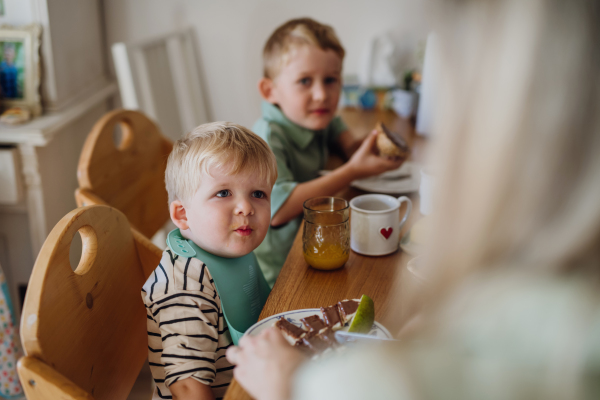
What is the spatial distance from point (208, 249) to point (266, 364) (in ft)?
1.13

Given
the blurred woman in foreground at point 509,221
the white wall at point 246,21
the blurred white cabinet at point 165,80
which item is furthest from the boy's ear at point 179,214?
the white wall at point 246,21

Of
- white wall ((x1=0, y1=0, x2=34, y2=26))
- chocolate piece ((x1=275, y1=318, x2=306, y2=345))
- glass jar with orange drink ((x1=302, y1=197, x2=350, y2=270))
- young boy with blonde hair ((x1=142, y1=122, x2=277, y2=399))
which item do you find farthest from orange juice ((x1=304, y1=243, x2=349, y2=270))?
white wall ((x1=0, y1=0, x2=34, y2=26))

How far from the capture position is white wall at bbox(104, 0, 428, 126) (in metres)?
2.22

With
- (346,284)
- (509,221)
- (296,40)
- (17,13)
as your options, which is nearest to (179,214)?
(346,284)

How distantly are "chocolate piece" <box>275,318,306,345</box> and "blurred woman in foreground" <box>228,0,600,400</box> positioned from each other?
179mm

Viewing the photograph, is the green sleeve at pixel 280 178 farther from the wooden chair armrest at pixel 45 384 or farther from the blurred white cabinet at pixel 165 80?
the blurred white cabinet at pixel 165 80

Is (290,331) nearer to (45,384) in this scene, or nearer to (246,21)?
(45,384)

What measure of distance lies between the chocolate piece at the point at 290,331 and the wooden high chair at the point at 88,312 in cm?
26

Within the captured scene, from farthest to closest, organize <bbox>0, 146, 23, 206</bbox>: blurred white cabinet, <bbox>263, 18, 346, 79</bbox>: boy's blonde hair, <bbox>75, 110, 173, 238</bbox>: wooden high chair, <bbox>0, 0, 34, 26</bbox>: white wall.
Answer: <bbox>0, 0, 34, 26</bbox>: white wall < <bbox>0, 146, 23, 206</bbox>: blurred white cabinet < <bbox>263, 18, 346, 79</bbox>: boy's blonde hair < <bbox>75, 110, 173, 238</bbox>: wooden high chair

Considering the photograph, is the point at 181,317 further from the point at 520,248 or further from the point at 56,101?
the point at 56,101

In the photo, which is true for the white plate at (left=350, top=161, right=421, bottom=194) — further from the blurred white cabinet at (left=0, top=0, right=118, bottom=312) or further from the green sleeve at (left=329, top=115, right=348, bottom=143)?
the blurred white cabinet at (left=0, top=0, right=118, bottom=312)

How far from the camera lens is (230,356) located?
0.61 metres

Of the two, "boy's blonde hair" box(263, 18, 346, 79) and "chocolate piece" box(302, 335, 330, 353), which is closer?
"chocolate piece" box(302, 335, 330, 353)

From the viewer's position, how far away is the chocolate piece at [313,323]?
69cm
